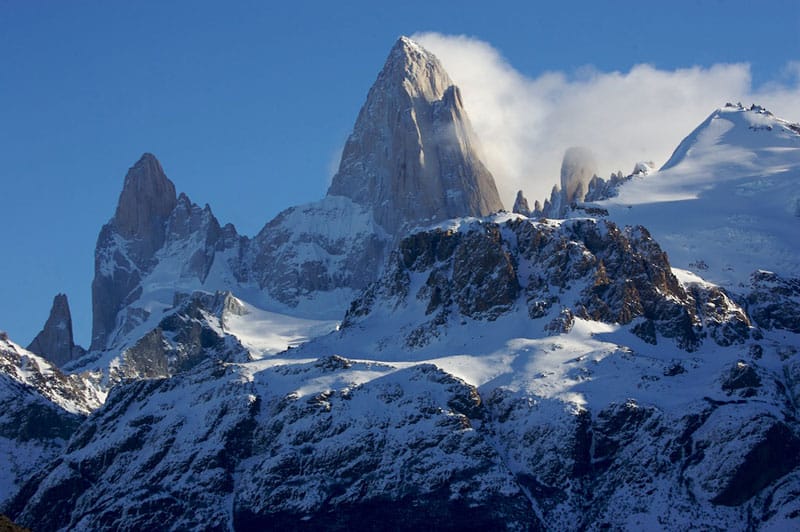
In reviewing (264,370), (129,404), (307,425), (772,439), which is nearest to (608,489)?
(772,439)

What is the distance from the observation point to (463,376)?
625 feet

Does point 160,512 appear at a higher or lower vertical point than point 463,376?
lower

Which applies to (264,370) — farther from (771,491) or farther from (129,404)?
(771,491)

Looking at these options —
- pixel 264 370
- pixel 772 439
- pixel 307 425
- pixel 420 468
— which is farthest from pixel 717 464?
pixel 264 370

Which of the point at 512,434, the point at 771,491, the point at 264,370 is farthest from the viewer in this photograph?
the point at 264,370

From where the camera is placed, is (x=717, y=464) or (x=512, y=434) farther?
(x=512, y=434)

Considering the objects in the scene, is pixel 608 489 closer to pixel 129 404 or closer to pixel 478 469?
pixel 478 469

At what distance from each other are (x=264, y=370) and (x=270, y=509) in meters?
28.1

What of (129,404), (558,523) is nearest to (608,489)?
(558,523)

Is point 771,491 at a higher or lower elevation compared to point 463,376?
lower

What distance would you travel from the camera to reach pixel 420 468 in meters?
173

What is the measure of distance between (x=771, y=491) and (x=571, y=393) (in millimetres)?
27801

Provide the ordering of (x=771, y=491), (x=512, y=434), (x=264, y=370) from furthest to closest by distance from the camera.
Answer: (x=264, y=370) < (x=512, y=434) < (x=771, y=491)

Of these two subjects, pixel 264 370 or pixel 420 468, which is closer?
pixel 420 468
